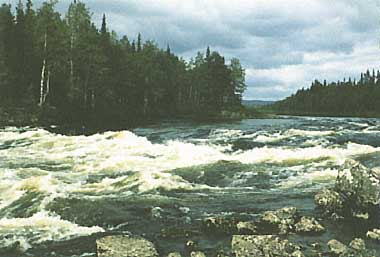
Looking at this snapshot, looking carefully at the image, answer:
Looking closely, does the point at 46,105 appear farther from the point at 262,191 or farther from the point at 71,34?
the point at 262,191

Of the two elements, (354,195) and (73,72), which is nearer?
(354,195)

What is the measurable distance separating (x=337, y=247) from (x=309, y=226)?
140cm

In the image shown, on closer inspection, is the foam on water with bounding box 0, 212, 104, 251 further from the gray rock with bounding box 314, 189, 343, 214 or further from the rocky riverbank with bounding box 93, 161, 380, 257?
the gray rock with bounding box 314, 189, 343, 214

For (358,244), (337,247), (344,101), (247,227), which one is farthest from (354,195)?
(344,101)

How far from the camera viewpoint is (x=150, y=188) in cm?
1639

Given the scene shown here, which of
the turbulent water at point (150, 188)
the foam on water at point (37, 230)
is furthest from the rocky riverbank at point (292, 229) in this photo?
the foam on water at point (37, 230)

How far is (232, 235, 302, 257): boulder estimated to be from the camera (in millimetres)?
9414

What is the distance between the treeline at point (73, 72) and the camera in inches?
2079

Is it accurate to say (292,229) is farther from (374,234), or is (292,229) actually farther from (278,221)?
(374,234)

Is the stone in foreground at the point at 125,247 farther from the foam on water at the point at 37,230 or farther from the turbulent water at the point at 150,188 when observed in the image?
the foam on water at the point at 37,230

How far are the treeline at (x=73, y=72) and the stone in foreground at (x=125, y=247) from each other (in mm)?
37497

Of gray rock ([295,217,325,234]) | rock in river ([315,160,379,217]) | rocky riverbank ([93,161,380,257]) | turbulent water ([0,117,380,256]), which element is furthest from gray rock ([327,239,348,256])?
rock in river ([315,160,379,217])

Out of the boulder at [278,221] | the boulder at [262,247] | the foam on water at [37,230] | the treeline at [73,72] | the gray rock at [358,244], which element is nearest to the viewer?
the boulder at [262,247]

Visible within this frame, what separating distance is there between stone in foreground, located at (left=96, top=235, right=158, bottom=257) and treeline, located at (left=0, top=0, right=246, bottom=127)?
37497mm
